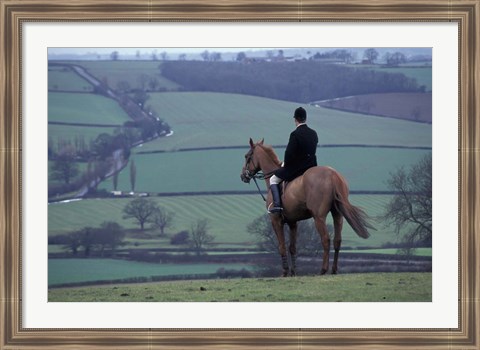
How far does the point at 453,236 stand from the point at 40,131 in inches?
256

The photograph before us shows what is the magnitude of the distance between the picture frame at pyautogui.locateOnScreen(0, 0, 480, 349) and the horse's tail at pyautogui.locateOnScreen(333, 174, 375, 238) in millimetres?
1716

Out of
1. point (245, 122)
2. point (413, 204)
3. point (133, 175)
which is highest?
point (245, 122)

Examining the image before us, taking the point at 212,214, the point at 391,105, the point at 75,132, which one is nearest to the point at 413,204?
the point at 391,105

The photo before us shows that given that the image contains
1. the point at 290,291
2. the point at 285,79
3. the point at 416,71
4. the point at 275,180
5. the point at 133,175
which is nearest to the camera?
the point at 290,291

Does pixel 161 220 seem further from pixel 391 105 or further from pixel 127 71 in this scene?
pixel 391 105

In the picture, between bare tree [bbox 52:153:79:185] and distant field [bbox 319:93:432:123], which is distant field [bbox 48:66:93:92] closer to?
bare tree [bbox 52:153:79:185]

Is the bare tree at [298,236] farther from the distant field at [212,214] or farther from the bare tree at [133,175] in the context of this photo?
the bare tree at [133,175]

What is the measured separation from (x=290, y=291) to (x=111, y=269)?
6.77 meters

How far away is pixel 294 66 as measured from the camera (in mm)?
26297

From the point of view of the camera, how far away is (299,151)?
2050 centimetres

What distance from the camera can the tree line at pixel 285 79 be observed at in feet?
85.7

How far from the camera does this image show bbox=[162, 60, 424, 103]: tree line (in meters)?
26.1

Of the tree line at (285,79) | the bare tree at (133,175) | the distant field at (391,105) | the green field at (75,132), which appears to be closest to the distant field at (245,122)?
the distant field at (391,105)

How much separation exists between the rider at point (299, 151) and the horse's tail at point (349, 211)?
73cm
